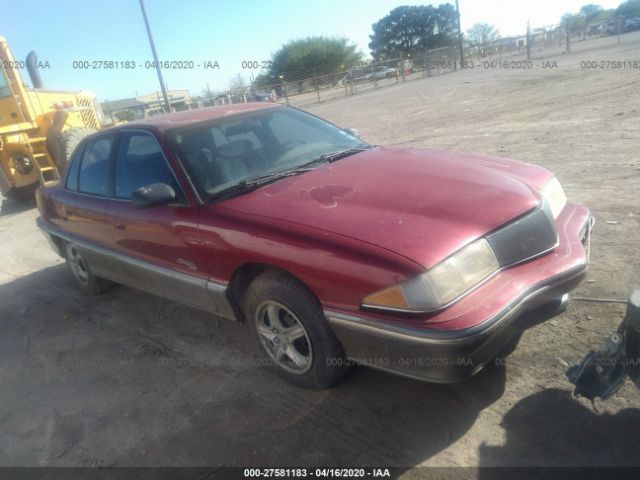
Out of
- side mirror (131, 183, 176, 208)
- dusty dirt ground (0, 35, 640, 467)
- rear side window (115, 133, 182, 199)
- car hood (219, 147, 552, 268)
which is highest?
rear side window (115, 133, 182, 199)

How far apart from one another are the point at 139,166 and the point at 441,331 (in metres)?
2.58

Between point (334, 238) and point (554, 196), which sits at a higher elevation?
point (334, 238)

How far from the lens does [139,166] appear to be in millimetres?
3543

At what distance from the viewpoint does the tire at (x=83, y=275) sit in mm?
4637

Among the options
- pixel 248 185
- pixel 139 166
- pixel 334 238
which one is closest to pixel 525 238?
pixel 334 238

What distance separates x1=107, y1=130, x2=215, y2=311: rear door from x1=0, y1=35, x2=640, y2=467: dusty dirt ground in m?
0.52

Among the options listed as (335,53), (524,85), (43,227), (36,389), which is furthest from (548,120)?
(335,53)

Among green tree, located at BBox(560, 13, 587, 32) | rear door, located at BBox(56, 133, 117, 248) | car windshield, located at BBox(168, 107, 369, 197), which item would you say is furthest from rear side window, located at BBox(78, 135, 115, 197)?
green tree, located at BBox(560, 13, 587, 32)

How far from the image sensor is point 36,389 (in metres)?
3.34

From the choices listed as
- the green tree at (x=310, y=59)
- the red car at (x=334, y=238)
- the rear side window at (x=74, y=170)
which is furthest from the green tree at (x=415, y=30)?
the red car at (x=334, y=238)

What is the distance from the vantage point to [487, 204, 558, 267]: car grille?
2375 millimetres

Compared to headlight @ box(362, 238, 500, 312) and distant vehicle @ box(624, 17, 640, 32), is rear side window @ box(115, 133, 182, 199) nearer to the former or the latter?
headlight @ box(362, 238, 500, 312)

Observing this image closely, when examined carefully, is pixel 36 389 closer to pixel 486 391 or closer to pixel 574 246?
pixel 486 391

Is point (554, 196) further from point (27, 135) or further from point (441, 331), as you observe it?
point (27, 135)
